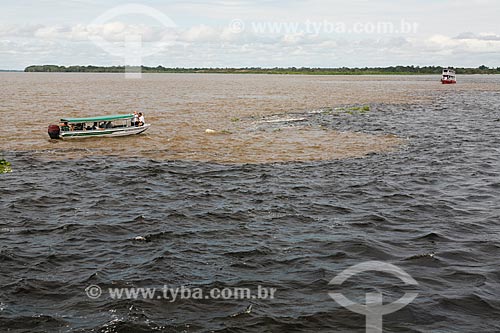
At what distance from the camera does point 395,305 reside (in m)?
12.2

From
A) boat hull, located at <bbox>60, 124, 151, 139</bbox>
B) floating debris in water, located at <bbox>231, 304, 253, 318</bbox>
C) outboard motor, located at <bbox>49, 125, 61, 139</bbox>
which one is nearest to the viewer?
floating debris in water, located at <bbox>231, 304, 253, 318</bbox>

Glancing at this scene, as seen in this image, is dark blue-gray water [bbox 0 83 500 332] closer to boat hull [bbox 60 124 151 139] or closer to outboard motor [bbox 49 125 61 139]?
outboard motor [bbox 49 125 61 139]

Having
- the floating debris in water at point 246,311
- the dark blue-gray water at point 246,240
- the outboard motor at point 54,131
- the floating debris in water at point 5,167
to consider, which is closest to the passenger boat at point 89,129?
the outboard motor at point 54,131

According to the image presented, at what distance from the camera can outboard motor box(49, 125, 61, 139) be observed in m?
36.7

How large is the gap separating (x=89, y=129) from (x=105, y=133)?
1.27 metres

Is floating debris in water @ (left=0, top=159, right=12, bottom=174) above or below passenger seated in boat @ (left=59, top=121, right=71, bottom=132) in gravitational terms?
below

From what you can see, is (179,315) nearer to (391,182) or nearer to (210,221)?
(210,221)

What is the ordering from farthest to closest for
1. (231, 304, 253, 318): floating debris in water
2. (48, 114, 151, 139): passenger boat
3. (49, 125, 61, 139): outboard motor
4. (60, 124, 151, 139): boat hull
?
(60, 124, 151, 139): boat hull, (48, 114, 151, 139): passenger boat, (49, 125, 61, 139): outboard motor, (231, 304, 253, 318): floating debris in water

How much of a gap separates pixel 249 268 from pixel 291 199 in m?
7.48

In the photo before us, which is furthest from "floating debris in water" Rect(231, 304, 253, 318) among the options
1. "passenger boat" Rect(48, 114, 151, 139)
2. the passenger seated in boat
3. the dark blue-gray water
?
the passenger seated in boat

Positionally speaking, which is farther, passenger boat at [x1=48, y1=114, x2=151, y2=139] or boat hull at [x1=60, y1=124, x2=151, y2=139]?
boat hull at [x1=60, y1=124, x2=151, y2=139]

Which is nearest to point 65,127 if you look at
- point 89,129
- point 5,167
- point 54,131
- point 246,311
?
point 54,131

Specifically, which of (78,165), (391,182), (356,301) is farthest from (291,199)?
(78,165)

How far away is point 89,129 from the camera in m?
39.2
